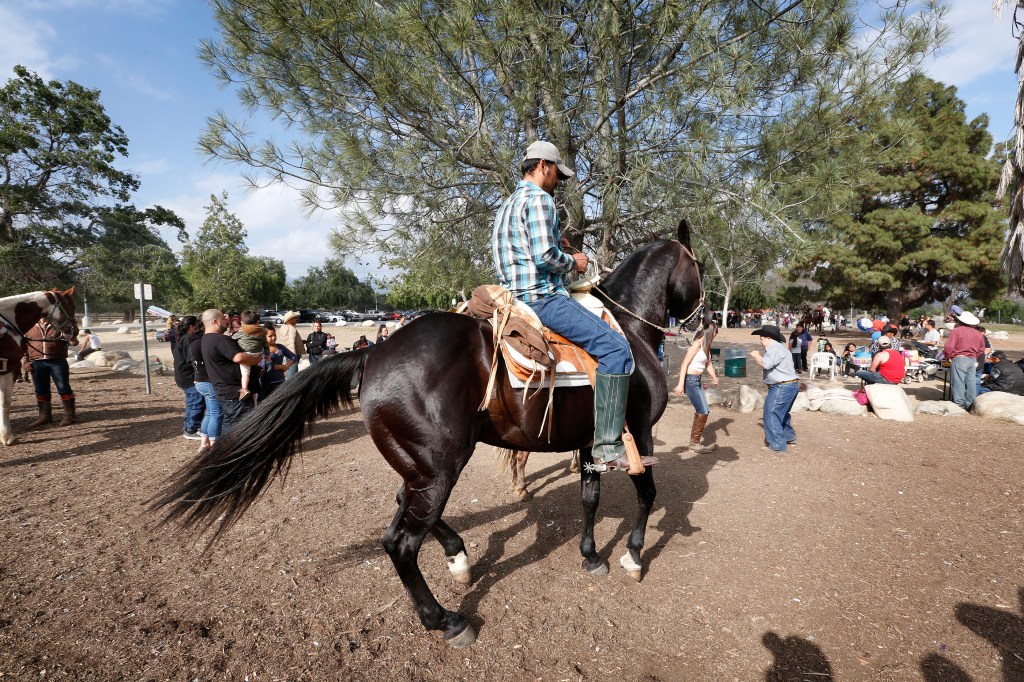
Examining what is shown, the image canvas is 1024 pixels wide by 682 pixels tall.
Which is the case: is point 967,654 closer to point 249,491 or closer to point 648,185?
point 249,491

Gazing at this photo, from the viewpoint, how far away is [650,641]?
2.68 metres

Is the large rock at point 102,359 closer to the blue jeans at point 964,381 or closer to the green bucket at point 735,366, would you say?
the green bucket at point 735,366

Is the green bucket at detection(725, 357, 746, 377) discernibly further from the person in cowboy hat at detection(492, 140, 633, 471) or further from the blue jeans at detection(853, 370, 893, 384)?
the person in cowboy hat at detection(492, 140, 633, 471)

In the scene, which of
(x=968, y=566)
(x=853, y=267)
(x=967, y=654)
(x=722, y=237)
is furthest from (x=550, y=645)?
(x=853, y=267)

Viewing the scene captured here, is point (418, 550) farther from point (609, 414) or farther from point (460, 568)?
point (609, 414)

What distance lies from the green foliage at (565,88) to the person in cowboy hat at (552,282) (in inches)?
104

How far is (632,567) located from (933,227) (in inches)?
1294

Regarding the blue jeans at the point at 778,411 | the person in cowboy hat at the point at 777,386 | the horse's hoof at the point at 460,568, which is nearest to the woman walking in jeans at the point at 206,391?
the horse's hoof at the point at 460,568

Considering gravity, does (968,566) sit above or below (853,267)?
below

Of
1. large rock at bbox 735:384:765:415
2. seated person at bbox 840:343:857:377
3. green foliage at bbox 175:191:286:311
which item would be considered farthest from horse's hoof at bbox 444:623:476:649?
green foliage at bbox 175:191:286:311

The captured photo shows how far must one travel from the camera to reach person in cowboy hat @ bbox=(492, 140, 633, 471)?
2869 millimetres

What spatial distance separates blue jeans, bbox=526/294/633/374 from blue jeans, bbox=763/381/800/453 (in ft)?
14.5

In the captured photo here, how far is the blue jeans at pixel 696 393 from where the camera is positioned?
633cm

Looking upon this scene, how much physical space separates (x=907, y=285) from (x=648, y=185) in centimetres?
3058
